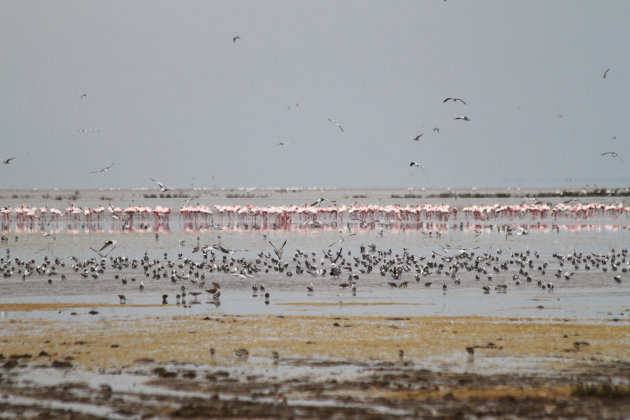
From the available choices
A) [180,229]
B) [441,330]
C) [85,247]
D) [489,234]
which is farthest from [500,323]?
[180,229]

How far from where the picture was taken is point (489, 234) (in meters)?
56.6

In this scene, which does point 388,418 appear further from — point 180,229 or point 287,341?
point 180,229

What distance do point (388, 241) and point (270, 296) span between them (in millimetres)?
25336

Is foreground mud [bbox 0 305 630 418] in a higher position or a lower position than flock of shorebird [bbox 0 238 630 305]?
lower

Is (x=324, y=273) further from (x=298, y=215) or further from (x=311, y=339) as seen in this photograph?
(x=298, y=215)

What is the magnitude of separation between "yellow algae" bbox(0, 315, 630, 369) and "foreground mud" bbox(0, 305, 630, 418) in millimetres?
38

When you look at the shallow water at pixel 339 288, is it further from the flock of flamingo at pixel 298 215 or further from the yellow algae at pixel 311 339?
the flock of flamingo at pixel 298 215

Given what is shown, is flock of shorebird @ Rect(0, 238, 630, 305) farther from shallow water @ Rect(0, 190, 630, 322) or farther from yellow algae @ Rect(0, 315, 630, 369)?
yellow algae @ Rect(0, 315, 630, 369)

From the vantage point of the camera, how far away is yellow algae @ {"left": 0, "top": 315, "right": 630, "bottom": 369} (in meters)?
16.0

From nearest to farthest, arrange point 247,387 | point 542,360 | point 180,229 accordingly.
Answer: point 247,387 → point 542,360 → point 180,229

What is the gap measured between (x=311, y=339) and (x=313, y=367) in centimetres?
277

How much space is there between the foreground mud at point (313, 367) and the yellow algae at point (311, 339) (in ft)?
0.12

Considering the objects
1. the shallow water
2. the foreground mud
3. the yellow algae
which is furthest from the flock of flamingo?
the foreground mud

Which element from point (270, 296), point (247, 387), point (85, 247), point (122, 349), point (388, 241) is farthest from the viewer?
point (388, 241)
